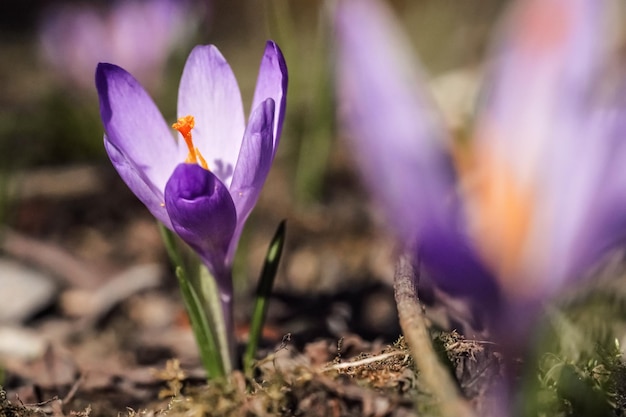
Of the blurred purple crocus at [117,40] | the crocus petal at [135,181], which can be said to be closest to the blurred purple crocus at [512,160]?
the crocus petal at [135,181]

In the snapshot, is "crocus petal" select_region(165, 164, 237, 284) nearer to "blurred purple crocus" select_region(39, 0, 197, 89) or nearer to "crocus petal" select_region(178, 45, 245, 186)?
"crocus petal" select_region(178, 45, 245, 186)

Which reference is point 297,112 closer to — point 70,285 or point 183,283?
point 70,285

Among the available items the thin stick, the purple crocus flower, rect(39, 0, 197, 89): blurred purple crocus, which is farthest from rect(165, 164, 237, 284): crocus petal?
A: rect(39, 0, 197, 89): blurred purple crocus

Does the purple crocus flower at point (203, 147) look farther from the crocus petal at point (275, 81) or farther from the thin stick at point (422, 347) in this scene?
the thin stick at point (422, 347)

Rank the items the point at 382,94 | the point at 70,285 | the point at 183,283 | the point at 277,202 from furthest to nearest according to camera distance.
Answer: the point at 277,202 → the point at 70,285 → the point at 183,283 → the point at 382,94

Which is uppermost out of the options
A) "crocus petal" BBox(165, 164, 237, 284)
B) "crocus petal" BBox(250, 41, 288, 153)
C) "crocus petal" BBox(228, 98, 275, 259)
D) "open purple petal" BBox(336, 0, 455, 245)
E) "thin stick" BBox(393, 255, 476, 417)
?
"crocus petal" BBox(250, 41, 288, 153)

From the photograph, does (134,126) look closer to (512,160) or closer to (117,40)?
(512,160)

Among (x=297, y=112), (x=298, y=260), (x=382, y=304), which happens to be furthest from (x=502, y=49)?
(x=297, y=112)
